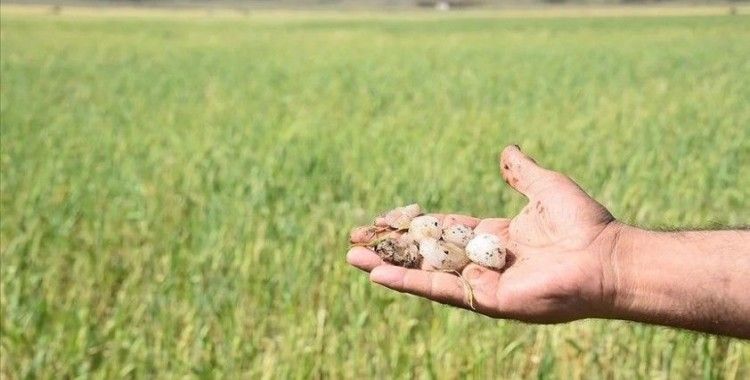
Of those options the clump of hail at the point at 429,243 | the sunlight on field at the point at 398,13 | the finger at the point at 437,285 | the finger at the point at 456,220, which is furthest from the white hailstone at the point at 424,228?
the sunlight on field at the point at 398,13

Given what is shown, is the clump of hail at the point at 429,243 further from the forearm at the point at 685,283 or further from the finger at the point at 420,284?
the forearm at the point at 685,283

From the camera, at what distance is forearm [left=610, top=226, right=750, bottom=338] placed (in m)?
2.36

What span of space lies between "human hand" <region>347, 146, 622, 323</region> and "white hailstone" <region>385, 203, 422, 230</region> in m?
0.28

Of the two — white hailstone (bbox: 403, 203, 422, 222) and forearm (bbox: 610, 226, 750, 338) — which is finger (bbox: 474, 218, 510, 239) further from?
forearm (bbox: 610, 226, 750, 338)

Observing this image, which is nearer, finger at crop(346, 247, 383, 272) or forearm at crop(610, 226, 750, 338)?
forearm at crop(610, 226, 750, 338)

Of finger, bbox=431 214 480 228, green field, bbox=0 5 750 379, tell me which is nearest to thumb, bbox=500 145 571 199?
finger, bbox=431 214 480 228

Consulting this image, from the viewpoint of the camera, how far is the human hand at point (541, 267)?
2.36 m

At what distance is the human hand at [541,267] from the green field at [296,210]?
72 centimetres

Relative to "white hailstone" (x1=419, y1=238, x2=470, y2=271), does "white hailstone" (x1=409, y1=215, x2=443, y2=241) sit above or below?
above

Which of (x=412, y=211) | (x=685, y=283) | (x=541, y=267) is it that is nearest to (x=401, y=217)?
(x=412, y=211)

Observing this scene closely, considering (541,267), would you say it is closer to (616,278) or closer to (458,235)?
(616,278)

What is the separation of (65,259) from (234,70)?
13935 mm

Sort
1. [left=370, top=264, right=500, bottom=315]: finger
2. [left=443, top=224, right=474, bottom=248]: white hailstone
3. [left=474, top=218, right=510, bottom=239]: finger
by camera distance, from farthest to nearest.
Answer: [left=474, top=218, right=510, bottom=239]: finger < [left=443, top=224, right=474, bottom=248]: white hailstone < [left=370, top=264, right=500, bottom=315]: finger

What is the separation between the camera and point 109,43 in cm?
2984
